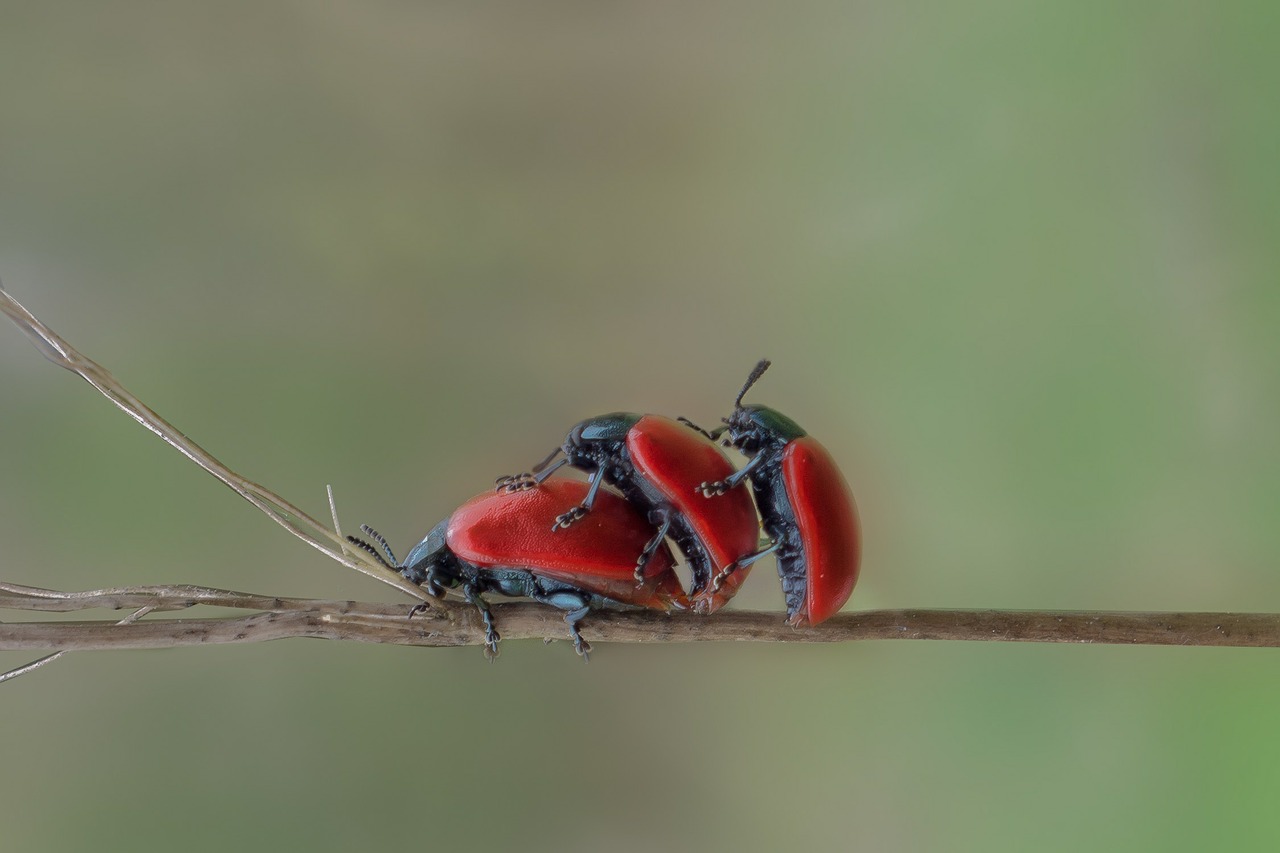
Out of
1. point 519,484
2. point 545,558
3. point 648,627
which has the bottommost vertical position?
point 648,627

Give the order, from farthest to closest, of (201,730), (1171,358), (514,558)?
1. (1171,358)
2. (201,730)
3. (514,558)

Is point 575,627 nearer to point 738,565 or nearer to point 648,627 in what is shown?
point 648,627

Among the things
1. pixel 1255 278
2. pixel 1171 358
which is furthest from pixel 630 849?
pixel 1255 278

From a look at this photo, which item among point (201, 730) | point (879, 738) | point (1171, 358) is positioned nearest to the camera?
point (201, 730)

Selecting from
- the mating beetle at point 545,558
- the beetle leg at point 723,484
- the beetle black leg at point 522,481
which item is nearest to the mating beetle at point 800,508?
the beetle leg at point 723,484

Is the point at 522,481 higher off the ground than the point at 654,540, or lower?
higher

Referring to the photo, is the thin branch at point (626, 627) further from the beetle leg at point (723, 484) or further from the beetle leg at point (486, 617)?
the beetle leg at point (723, 484)

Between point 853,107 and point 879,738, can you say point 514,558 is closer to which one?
point 879,738

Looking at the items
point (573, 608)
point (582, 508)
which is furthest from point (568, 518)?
point (573, 608)
